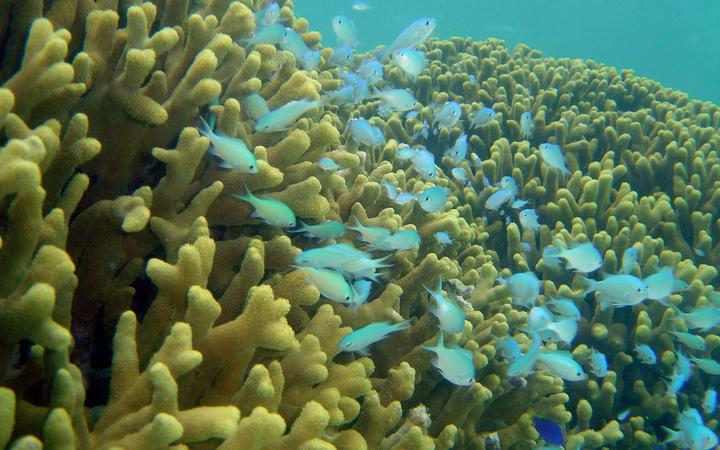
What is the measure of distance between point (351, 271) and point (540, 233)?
2811 millimetres

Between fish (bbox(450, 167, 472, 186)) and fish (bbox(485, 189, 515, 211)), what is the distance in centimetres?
42

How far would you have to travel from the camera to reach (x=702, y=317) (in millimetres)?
4289

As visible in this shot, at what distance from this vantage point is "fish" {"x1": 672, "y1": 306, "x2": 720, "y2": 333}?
4262 millimetres

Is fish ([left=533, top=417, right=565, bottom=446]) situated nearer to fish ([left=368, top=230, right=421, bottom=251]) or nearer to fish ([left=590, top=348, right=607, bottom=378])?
fish ([left=590, top=348, right=607, bottom=378])

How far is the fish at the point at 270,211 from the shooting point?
2443 millimetres

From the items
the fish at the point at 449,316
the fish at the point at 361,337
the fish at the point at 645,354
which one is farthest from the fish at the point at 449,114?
the fish at the point at 361,337

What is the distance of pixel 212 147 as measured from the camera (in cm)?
249

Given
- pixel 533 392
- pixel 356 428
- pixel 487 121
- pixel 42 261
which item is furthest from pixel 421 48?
pixel 42 261

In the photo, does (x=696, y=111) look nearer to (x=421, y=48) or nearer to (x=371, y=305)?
(x=421, y=48)

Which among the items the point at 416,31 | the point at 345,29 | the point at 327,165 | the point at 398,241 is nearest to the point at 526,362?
the point at 398,241

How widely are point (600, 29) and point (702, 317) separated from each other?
63.2 m

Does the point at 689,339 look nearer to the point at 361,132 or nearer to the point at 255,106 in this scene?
the point at 361,132

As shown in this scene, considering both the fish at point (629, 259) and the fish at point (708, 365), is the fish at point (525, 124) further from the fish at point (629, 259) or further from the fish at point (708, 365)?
the fish at point (708, 365)

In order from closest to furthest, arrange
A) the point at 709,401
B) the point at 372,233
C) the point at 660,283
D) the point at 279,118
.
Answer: the point at 279,118, the point at 372,233, the point at 660,283, the point at 709,401
